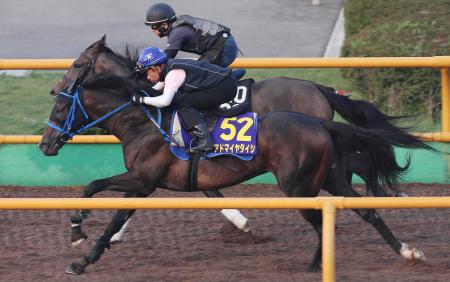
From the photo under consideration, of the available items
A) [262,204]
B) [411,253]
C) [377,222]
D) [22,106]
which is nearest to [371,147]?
[377,222]

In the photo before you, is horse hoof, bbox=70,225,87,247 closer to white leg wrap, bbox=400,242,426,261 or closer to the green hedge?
white leg wrap, bbox=400,242,426,261

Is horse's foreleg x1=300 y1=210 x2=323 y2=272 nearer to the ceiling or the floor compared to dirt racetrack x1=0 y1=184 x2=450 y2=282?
nearer to the ceiling

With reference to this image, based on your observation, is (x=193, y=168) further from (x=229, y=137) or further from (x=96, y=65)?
(x=96, y=65)

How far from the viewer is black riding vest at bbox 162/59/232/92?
24.5 feet

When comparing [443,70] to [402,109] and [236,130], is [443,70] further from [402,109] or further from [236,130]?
[236,130]

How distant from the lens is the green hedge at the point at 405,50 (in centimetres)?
1016

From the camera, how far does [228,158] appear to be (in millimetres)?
7293

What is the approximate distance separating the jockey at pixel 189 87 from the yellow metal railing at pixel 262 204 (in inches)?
87.9

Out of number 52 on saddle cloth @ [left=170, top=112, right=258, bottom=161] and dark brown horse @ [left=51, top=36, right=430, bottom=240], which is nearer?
number 52 on saddle cloth @ [left=170, top=112, right=258, bottom=161]

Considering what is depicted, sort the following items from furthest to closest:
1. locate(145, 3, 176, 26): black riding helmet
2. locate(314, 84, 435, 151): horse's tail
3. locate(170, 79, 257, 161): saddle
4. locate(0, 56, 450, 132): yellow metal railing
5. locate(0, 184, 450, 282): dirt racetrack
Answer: locate(0, 56, 450, 132): yellow metal railing
locate(145, 3, 176, 26): black riding helmet
locate(314, 84, 435, 151): horse's tail
locate(170, 79, 257, 161): saddle
locate(0, 184, 450, 282): dirt racetrack

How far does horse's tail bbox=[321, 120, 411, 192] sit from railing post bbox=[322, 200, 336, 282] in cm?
217

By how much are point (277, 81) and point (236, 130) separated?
1.36m

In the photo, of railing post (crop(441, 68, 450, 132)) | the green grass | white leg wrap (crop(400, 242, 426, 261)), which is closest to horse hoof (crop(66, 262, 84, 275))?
white leg wrap (crop(400, 242, 426, 261))

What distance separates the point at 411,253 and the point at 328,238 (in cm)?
220
